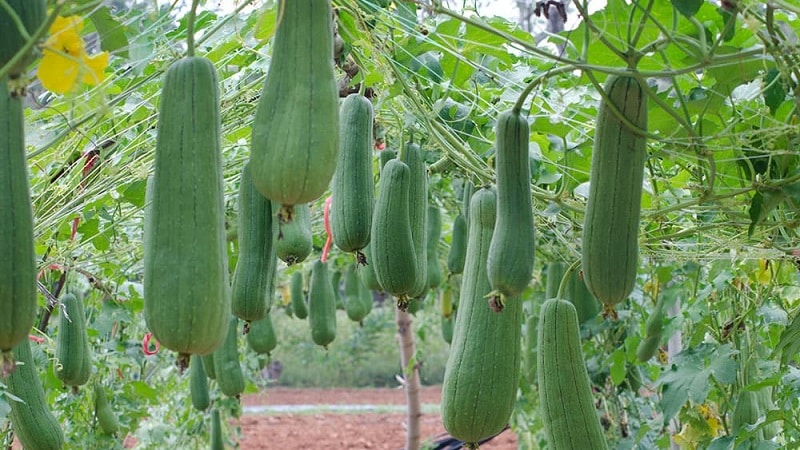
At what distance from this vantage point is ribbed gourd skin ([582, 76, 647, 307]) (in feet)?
5.18

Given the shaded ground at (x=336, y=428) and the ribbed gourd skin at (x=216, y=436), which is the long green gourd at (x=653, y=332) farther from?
the shaded ground at (x=336, y=428)

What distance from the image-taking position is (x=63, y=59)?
113cm

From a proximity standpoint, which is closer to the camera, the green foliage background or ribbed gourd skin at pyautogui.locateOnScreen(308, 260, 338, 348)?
the green foliage background

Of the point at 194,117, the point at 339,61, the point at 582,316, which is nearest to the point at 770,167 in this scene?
the point at 339,61

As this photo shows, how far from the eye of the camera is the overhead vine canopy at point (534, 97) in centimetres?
173

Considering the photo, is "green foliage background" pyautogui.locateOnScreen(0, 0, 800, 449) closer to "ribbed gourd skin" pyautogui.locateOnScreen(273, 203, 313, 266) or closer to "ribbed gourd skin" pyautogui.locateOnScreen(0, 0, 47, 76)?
"ribbed gourd skin" pyautogui.locateOnScreen(0, 0, 47, 76)

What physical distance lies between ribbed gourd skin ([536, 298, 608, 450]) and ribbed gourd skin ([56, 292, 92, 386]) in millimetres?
2105

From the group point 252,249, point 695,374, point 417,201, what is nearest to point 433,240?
point 695,374

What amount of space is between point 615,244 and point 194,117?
0.76m

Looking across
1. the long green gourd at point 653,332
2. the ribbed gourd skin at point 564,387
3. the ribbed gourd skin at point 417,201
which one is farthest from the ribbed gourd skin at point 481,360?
the long green gourd at point 653,332

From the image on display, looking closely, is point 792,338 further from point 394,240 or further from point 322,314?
point 322,314

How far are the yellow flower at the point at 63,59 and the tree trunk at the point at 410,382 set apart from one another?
5.39 meters

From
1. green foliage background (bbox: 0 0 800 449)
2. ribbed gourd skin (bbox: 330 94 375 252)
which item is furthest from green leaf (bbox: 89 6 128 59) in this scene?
ribbed gourd skin (bbox: 330 94 375 252)

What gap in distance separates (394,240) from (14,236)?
1.15 m
